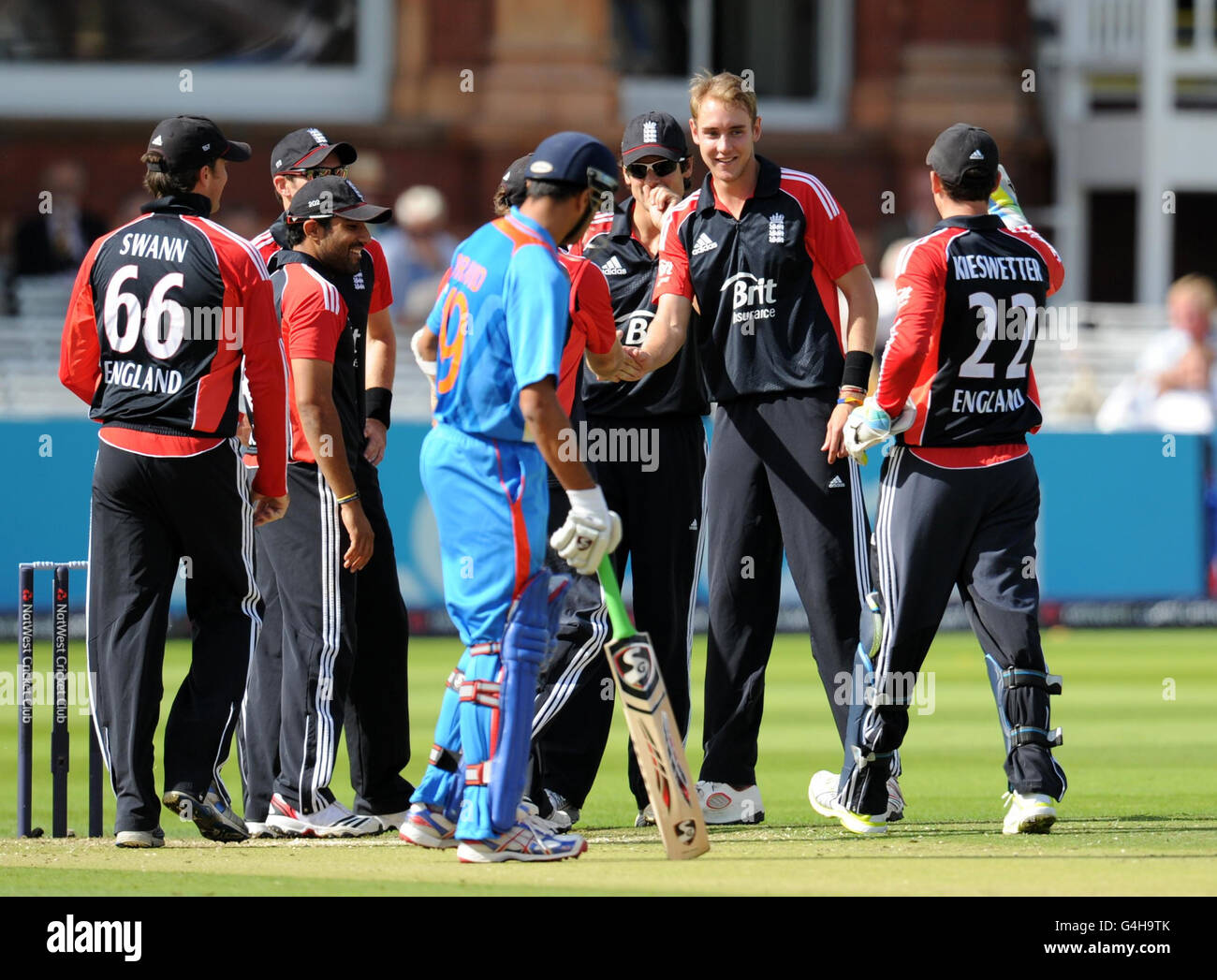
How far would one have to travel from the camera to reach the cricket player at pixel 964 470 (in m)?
7.00

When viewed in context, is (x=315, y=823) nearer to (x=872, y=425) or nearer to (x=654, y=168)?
(x=872, y=425)

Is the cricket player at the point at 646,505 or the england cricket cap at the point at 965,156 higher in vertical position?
the england cricket cap at the point at 965,156

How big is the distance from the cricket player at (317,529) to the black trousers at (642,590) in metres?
0.76

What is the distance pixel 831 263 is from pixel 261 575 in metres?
2.36

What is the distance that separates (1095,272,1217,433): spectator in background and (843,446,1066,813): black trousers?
32.8ft

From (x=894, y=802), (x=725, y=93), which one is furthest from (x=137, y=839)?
(x=725, y=93)

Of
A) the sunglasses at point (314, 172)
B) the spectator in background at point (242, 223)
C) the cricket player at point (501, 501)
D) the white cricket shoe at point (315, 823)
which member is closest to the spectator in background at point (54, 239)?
the spectator in background at point (242, 223)

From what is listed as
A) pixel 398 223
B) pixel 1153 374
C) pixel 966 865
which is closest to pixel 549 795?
pixel 966 865

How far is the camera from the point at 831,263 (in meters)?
7.49

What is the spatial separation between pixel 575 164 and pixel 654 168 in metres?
1.54

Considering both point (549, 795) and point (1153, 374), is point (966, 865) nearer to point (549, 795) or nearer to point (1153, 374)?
point (549, 795)

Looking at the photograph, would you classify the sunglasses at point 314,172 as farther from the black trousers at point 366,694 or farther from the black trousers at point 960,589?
the black trousers at point 960,589

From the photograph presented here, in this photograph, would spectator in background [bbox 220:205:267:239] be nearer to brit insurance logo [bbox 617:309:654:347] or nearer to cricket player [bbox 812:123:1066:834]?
brit insurance logo [bbox 617:309:654:347]

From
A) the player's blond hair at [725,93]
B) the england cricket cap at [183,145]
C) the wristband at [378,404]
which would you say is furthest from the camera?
the wristband at [378,404]
